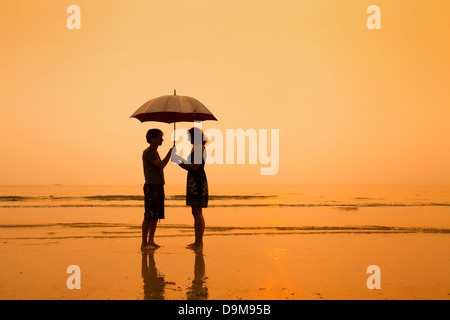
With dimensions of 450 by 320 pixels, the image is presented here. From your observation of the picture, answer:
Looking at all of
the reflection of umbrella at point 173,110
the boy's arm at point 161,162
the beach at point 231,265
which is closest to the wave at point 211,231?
the beach at point 231,265

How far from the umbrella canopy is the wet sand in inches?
90.7

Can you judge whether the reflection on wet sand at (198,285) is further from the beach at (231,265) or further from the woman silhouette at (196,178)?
the woman silhouette at (196,178)

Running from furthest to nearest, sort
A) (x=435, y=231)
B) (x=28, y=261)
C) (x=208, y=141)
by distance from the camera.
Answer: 1. (x=435, y=231)
2. (x=208, y=141)
3. (x=28, y=261)

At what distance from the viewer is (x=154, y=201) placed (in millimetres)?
7211

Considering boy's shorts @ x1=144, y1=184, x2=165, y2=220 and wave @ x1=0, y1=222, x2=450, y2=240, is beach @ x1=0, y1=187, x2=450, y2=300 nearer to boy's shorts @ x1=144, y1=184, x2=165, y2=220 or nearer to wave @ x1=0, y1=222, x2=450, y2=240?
wave @ x1=0, y1=222, x2=450, y2=240

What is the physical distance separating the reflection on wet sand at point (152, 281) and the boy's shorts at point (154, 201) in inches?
31.2

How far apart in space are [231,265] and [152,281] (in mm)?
1421

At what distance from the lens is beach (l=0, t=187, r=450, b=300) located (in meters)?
4.75

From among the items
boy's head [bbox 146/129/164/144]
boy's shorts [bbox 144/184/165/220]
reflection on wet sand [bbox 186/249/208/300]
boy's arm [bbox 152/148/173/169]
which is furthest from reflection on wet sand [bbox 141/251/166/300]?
boy's head [bbox 146/129/164/144]

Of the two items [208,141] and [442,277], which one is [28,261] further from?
[442,277]

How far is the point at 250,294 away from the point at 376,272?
214cm
